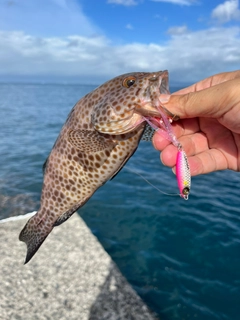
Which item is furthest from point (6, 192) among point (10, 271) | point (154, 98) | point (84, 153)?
point (154, 98)

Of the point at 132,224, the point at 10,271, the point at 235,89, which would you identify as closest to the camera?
the point at 235,89

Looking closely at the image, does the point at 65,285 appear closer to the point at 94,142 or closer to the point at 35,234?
the point at 35,234

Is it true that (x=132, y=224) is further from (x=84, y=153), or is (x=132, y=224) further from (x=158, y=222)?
(x=84, y=153)

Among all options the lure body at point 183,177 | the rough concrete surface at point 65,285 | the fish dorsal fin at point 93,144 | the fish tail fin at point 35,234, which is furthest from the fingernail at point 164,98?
the rough concrete surface at point 65,285

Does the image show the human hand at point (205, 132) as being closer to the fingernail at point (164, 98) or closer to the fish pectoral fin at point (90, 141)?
the fingernail at point (164, 98)

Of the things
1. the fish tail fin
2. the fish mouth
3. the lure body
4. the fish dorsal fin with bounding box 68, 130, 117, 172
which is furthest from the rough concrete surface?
the fish mouth

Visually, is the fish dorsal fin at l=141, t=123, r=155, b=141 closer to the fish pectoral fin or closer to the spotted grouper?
the spotted grouper

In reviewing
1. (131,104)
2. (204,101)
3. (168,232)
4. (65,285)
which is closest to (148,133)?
(131,104)
